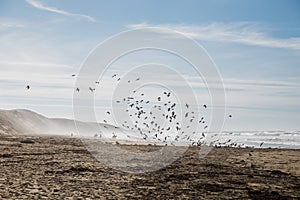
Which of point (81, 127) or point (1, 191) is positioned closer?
point (1, 191)

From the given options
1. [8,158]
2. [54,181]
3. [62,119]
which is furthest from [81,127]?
[54,181]

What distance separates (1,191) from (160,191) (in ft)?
24.5

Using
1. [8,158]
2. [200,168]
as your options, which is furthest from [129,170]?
[8,158]

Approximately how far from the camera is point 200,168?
2972 centimetres

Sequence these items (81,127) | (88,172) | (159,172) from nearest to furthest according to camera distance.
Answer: (88,172) < (159,172) < (81,127)

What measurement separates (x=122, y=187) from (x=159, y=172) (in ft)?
21.7

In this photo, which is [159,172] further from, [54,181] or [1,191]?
[1,191]

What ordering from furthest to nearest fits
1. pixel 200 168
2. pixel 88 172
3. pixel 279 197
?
pixel 200 168
pixel 88 172
pixel 279 197

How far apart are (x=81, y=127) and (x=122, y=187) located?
14858 cm

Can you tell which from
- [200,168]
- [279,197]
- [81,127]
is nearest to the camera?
[279,197]

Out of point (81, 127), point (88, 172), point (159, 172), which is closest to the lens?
point (88, 172)

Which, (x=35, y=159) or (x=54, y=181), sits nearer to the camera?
(x=54, y=181)

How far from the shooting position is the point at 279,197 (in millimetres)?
→ 19484

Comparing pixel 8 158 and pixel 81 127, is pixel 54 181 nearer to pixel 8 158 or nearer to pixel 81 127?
pixel 8 158
